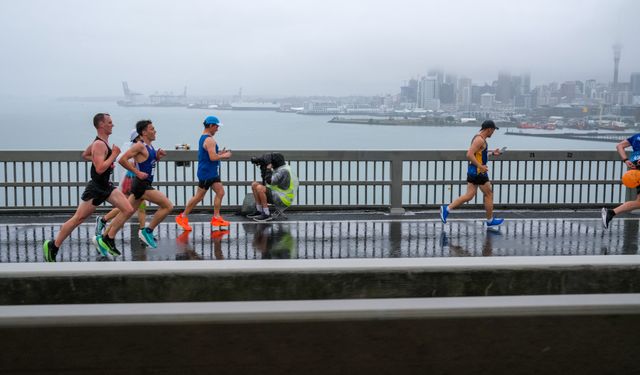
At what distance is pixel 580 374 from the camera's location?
11.3 feet

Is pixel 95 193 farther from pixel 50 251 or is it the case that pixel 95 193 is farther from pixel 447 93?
pixel 447 93

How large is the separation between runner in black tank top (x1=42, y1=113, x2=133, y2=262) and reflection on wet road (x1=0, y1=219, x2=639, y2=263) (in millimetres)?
424

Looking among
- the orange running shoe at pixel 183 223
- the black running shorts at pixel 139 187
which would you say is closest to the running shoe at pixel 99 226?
the black running shorts at pixel 139 187

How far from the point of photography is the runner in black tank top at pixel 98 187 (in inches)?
363

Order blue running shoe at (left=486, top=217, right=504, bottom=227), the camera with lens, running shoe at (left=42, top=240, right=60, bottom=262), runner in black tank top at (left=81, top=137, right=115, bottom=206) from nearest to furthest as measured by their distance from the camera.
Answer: running shoe at (left=42, top=240, right=60, bottom=262), runner in black tank top at (left=81, top=137, right=115, bottom=206), blue running shoe at (left=486, top=217, right=504, bottom=227), the camera with lens

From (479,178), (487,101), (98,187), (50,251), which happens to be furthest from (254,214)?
(487,101)

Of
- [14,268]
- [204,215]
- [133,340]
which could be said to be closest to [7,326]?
[133,340]

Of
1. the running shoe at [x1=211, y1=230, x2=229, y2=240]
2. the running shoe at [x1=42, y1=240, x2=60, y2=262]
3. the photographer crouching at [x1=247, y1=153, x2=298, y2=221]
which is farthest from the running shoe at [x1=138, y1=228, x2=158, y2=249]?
the photographer crouching at [x1=247, y1=153, x2=298, y2=221]

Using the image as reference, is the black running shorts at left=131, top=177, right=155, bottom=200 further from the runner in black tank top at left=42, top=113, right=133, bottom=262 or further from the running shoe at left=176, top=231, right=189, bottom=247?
the running shoe at left=176, top=231, right=189, bottom=247

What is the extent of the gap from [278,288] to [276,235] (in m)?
5.75

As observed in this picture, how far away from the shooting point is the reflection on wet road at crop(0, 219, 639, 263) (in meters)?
10.1

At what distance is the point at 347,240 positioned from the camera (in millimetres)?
11156

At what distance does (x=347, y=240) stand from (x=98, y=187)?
381 cm

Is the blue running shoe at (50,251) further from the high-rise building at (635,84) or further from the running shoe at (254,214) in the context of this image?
the high-rise building at (635,84)
